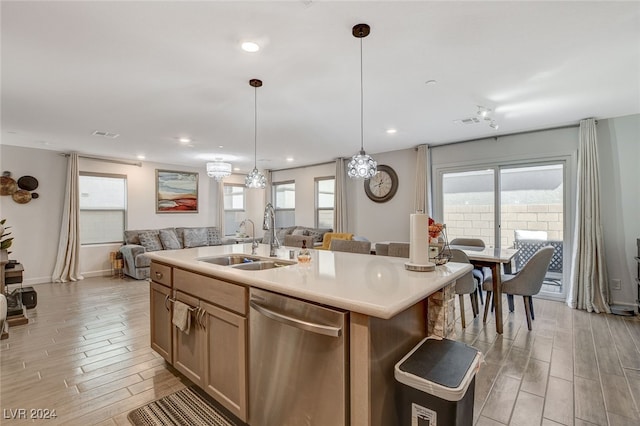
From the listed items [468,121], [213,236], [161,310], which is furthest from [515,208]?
[213,236]

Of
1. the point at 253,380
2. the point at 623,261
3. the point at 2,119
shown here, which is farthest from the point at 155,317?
the point at 623,261

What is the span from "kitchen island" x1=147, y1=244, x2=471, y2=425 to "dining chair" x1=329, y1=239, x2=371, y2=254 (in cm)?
79

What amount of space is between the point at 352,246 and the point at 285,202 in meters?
5.51

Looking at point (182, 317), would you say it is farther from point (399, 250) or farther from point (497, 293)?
point (497, 293)

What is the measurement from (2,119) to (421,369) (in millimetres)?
5565

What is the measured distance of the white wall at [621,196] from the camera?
3.97m

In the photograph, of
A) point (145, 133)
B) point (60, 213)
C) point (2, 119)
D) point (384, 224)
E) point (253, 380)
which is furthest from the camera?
point (384, 224)

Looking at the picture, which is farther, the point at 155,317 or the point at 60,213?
the point at 60,213

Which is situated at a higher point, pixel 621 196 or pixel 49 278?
pixel 621 196

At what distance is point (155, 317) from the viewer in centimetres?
260

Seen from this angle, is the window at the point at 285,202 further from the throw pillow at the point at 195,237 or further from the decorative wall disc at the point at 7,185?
the decorative wall disc at the point at 7,185

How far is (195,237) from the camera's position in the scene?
7375 millimetres

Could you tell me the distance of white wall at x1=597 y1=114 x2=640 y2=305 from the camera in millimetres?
3971

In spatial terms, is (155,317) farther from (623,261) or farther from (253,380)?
(623,261)
